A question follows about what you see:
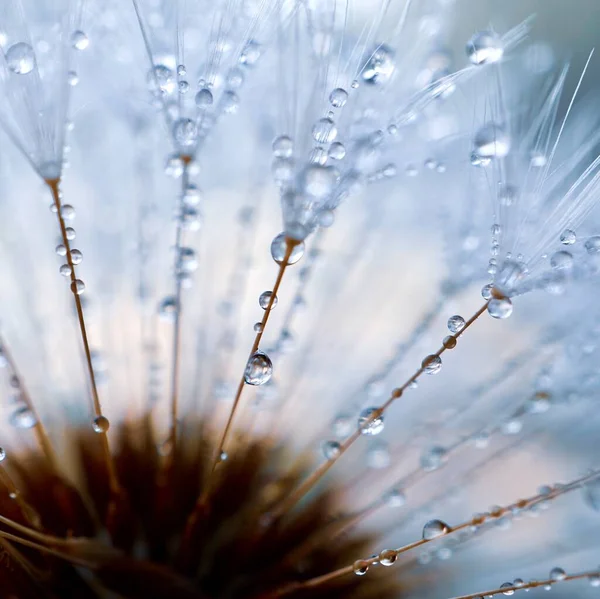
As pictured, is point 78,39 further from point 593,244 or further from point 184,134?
point 593,244

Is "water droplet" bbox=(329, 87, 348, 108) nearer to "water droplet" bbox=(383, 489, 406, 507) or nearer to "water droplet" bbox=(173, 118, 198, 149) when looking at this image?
"water droplet" bbox=(173, 118, 198, 149)

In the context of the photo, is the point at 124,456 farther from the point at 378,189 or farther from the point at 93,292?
the point at 378,189

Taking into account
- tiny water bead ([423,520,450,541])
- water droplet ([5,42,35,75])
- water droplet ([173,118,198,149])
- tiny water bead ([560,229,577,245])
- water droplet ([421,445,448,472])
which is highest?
tiny water bead ([560,229,577,245])

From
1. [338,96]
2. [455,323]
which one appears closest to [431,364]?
[455,323]

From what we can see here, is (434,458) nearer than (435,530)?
No

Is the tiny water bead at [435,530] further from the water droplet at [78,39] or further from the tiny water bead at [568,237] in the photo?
the water droplet at [78,39]

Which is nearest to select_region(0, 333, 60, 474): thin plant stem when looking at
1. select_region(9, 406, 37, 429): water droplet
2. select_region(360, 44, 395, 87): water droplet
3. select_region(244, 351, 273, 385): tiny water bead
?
select_region(9, 406, 37, 429): water droplet
